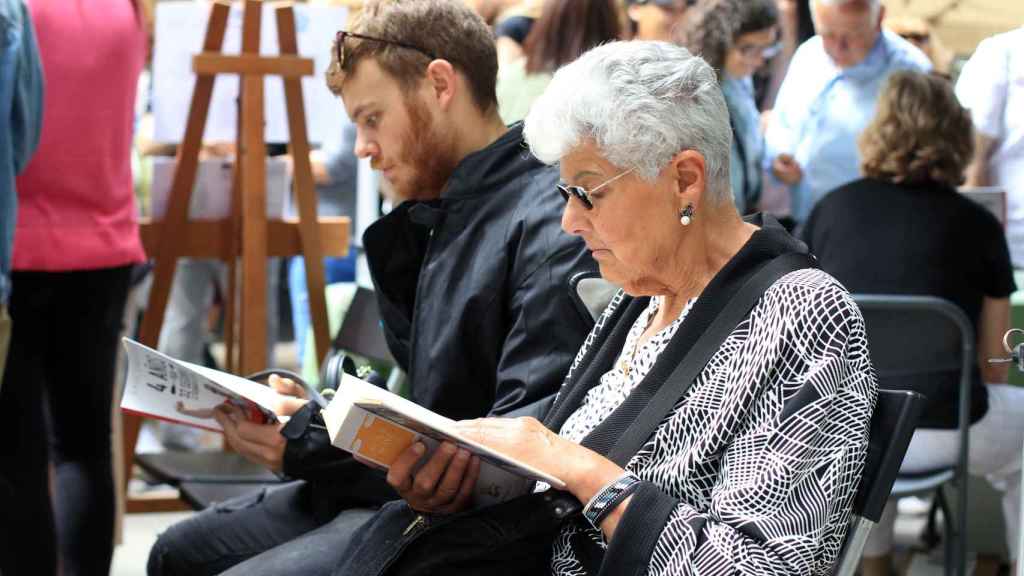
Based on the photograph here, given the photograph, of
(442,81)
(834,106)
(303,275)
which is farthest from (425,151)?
(303,275)

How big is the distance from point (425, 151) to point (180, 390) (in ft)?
2.03

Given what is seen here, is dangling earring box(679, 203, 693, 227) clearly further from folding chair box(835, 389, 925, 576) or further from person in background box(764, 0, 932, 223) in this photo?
person in background box(764, 0, 932, 223)

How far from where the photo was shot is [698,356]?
1824 mm

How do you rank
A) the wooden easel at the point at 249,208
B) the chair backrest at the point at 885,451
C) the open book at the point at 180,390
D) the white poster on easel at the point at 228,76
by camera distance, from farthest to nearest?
the white poster on easel at the point at 228,76, the wooden easel at the point at 249,208, the open book at the point at 180,390, the chair backrest at the point at 885,451

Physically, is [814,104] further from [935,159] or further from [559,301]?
[559,301]

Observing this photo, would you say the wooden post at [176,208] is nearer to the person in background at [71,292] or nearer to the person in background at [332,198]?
the person in background at [71,292]

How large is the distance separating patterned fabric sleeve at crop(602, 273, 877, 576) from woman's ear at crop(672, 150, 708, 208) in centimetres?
18

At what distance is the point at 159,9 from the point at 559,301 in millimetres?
2256

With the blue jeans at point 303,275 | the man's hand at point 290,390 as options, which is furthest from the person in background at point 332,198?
the man's hand at point 290,390

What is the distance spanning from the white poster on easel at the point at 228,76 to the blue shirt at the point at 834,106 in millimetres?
1529

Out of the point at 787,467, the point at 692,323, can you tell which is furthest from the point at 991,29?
the point at 787,467

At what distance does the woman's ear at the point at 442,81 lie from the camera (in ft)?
8.31

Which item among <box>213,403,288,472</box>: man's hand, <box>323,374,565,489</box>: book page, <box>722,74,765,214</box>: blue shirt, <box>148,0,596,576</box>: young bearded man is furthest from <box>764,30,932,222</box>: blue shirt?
<box>323,374,565,489</box>: book page

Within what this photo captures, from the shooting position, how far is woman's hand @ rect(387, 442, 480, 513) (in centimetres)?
187
